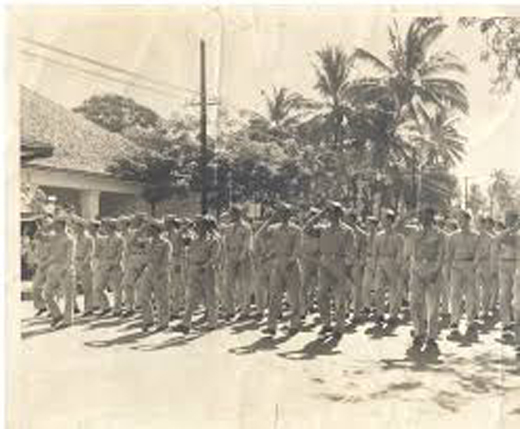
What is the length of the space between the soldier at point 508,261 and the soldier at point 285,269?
1290 mm

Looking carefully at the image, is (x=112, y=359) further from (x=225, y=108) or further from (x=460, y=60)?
(x=460, y=60)

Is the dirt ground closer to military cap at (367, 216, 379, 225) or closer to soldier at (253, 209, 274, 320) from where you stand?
soldier at (253, 209, 274, 320)

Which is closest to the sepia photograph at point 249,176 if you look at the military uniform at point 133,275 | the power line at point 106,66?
the power line at point 106,66

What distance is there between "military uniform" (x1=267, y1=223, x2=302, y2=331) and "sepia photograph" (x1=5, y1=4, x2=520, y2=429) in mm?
105

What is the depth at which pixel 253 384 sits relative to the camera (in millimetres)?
8438

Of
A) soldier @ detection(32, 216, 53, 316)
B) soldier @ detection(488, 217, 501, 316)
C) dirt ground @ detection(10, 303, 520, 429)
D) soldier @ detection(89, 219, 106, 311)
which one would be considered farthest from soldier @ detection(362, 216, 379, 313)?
soldier @ detection(32, 216, 53, 316)

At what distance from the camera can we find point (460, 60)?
8.44m

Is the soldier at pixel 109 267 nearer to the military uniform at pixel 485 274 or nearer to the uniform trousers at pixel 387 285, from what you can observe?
the uniform trousers at pixel 387 285

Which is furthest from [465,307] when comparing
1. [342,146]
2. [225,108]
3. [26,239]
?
[26,239]

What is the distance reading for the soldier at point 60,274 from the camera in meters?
8.55

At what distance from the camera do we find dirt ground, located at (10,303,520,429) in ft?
27.4

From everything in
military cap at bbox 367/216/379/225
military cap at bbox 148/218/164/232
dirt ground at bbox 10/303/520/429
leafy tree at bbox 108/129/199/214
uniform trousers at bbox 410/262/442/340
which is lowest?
dirt ground at bbox 10/303/520/429

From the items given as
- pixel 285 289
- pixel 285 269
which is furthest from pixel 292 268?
pixel 285 289

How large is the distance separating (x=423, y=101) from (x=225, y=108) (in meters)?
1.22
